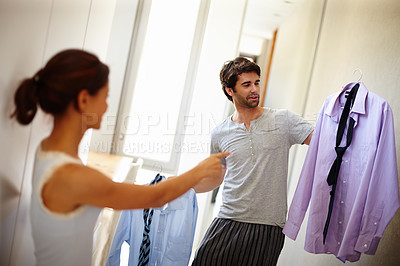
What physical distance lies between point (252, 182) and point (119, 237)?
30.6 inches

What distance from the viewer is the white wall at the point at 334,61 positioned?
185 cm

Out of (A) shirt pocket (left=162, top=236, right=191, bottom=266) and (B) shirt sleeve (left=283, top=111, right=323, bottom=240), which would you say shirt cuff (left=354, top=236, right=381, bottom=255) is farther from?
(A) shirt pocket (left=162, top=236, right=191, bottom=266)

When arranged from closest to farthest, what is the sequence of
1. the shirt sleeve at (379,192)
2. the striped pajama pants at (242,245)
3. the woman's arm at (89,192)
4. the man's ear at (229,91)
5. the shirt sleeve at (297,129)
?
the woman's arm at (89,192)
the shirt sleeve at (379,192)
the striped pajama pants at (242,245)
the shirt sleeve at (297,129)
the man's ear at (229,91)

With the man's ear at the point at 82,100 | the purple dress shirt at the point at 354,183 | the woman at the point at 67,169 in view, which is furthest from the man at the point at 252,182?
the man's ear at the point at 82,100

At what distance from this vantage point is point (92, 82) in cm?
100

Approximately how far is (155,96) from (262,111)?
121 centimetres

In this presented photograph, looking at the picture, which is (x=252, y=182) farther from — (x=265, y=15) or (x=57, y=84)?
(x=265, y=15)

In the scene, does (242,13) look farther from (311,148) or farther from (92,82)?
(92,82)

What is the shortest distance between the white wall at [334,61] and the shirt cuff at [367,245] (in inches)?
7.3

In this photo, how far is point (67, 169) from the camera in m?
0.97

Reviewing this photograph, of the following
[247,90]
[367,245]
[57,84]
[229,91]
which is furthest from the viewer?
[229,91]

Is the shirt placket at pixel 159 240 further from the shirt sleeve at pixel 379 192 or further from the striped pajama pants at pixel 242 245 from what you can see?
the shirt sleeve at pixel 379 192

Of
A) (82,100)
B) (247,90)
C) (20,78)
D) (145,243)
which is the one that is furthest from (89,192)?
Answer: (247,90)

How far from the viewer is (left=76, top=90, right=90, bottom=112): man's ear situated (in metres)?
0.99
